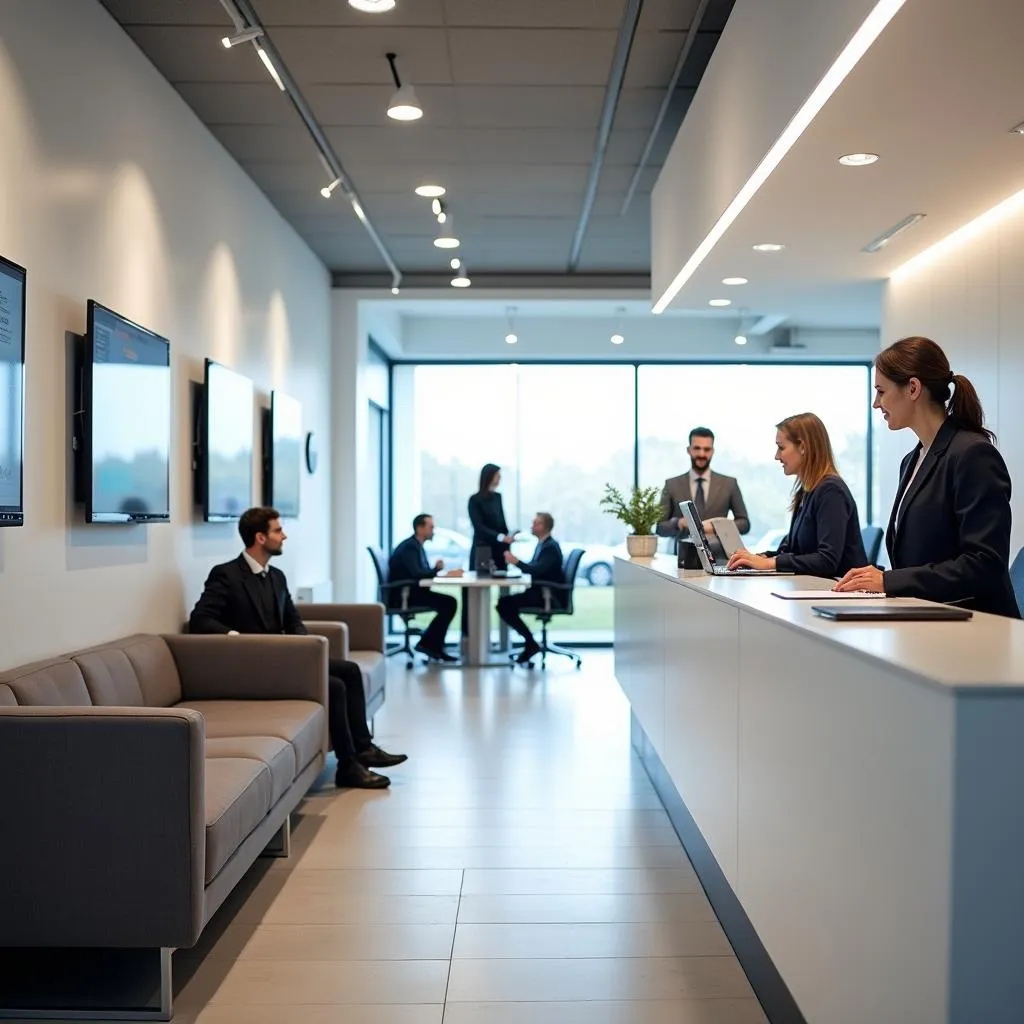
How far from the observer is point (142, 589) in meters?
5.08

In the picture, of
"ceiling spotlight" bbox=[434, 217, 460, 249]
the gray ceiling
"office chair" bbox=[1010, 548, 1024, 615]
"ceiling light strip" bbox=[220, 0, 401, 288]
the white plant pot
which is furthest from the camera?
"ceiling spotlight" bbox=[434, 217, 460, 249]

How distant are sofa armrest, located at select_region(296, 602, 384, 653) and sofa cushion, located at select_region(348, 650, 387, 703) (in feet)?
0.19

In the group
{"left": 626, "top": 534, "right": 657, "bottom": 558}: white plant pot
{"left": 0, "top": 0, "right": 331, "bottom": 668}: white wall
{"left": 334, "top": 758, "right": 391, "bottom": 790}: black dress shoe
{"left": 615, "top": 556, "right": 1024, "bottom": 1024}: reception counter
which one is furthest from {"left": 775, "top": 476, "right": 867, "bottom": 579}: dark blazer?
{"left": 0, "top": 0, "right": 331, "bottom": 668}: white wall

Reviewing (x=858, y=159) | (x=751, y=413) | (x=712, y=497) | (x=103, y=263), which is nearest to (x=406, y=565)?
(x=712, y=497)

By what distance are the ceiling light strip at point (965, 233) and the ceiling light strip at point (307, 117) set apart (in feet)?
10.5

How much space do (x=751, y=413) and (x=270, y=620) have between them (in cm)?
746

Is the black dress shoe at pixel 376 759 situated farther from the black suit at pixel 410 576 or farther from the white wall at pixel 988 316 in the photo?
the black suit at pixel 410 576

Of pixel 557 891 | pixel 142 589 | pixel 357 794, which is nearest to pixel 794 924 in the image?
pixel 557 891

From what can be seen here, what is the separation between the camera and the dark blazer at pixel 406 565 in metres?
Result: 9.79

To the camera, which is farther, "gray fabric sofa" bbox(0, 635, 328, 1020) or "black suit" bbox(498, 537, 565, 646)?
"black suit" bbox(498, 537, 565, 646)

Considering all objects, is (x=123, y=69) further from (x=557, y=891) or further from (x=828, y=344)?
(x=828, y=344)

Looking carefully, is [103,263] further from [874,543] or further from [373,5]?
[874,543]

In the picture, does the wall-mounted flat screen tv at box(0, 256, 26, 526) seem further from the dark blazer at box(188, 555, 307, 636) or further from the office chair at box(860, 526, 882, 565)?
the office chair at box(860, 526, 882, 565)

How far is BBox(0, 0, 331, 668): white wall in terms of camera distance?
153 inches
